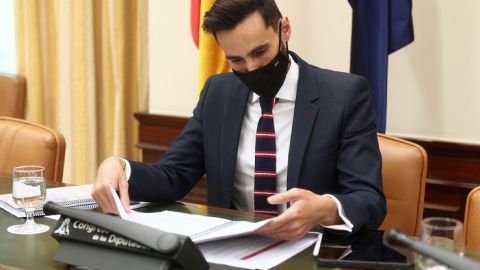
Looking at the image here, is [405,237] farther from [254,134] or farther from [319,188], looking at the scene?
[254,134]

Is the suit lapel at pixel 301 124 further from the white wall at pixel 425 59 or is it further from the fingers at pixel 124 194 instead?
the white wall at pixel 425 59

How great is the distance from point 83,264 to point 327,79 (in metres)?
1.01

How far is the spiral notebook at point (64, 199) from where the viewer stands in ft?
5.55

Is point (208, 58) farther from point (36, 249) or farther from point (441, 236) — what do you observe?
point (441, 236)

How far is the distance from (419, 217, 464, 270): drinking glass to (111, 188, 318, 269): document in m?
0.33

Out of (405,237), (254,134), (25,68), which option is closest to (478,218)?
(405,237)

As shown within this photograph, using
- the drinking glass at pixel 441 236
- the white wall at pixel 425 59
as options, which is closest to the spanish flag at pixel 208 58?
the white wall at pixel 425 59

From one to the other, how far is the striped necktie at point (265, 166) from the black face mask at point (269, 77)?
8cm

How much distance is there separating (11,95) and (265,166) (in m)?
2.58

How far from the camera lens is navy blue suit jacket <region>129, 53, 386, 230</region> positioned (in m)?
1.76

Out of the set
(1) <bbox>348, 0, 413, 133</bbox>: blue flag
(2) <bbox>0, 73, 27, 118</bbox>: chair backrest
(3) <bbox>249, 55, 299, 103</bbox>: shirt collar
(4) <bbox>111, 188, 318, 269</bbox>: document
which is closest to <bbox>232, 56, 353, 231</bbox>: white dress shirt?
(3) <bbox>249, 55, 299, 103</bbox>: shirt collar

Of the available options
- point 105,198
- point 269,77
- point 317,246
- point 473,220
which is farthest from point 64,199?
point 473,220

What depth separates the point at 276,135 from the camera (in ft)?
6.34

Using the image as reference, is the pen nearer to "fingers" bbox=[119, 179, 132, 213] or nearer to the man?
the man
